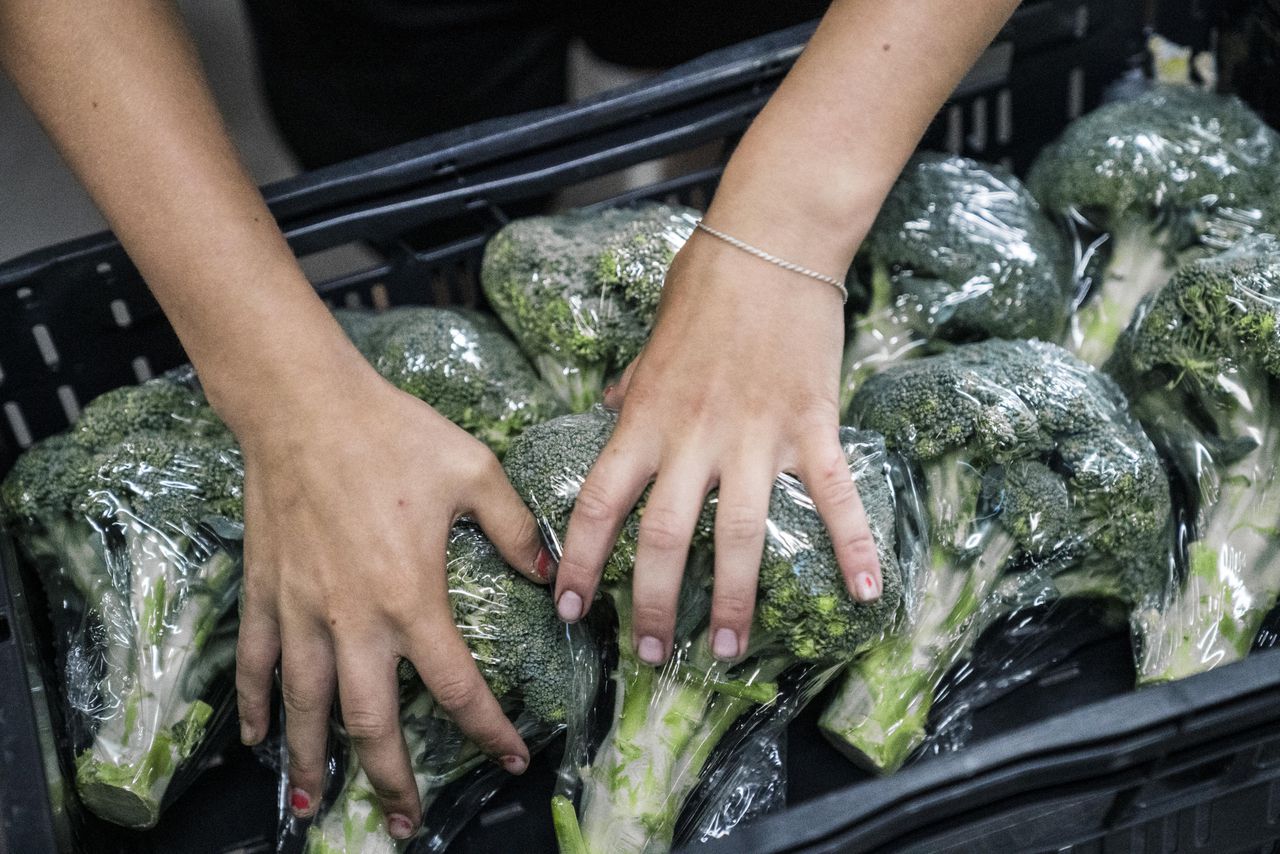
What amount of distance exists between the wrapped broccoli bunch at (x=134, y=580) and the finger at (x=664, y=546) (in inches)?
15.2

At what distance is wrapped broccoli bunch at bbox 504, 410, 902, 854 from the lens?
80 centimetres

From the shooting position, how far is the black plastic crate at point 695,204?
0.74m

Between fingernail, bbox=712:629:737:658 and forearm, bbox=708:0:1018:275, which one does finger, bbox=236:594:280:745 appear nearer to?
fingernail, bbox=712:629:737:658

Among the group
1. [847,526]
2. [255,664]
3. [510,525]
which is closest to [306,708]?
[255,664]

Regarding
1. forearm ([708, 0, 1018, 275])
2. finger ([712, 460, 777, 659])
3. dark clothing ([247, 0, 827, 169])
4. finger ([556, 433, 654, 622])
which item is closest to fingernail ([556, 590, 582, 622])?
finger ([556, 433, 654, 622])

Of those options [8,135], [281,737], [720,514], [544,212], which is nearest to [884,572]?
[720,514]

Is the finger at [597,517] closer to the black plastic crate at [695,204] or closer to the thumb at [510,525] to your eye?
the thumb at [510,525]

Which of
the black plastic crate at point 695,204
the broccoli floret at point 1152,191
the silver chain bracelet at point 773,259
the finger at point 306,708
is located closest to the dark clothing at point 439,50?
the black plastic crate at point 695,204

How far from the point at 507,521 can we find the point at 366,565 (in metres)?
0.11

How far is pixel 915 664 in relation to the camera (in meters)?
0.91

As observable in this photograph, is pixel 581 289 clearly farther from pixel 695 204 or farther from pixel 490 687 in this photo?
pixel 490 687

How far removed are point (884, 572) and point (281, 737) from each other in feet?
1.74

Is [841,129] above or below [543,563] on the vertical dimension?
above

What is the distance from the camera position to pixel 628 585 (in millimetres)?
836
